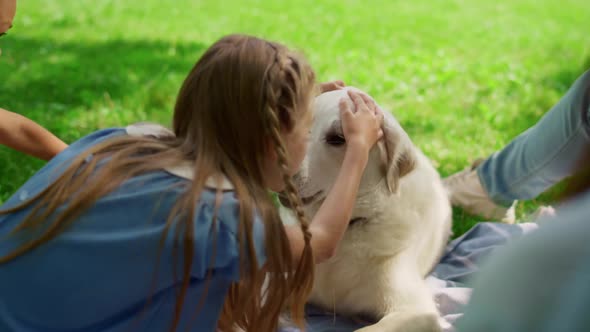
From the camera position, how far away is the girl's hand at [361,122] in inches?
97.9

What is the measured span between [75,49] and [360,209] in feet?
16.7

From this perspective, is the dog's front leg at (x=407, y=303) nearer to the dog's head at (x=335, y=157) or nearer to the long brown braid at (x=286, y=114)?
the dog's head at (x=335, y=157)

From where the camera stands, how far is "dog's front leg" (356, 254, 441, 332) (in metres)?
2.64

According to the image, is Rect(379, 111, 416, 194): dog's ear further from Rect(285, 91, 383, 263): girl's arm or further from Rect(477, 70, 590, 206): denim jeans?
Rect(477, 70, 590, 206): denim jeans

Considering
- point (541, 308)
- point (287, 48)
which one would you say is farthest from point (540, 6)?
point (541, 308)

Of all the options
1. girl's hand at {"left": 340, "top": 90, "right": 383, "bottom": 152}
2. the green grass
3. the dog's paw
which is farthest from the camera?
the green grass

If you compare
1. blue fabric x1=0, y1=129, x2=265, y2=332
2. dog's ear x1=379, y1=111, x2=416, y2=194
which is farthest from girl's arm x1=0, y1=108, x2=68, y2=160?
dog's ear x1=379, y1=111, x2=416, y2=194

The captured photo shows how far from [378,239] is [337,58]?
4.65 m

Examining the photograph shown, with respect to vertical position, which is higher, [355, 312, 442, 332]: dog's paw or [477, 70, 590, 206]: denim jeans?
[477, 70, 590, 206]: denim jeans

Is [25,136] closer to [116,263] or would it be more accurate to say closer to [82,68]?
[116,263]

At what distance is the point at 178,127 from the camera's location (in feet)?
7.38

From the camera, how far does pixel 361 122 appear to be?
2.55 m

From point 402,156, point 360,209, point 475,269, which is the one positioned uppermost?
point 402,156

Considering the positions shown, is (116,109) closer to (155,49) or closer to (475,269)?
(155,49)
